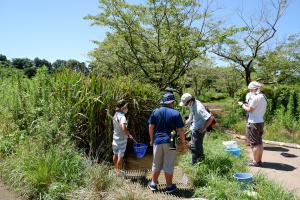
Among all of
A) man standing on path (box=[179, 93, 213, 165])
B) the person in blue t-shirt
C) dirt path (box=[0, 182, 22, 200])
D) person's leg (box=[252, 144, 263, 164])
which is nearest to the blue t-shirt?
the person in blue t-shirt

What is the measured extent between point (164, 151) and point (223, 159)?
4.79 feet

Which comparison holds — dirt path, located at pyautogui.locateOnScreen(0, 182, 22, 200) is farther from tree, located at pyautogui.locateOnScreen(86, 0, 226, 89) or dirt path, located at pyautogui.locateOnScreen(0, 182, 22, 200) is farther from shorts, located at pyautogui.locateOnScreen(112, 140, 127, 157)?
tree, located at pyautogui.locateOnScreen(86, 0, 226, 89)

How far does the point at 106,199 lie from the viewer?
4543 mm

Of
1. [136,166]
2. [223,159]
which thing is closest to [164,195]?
[223,159]

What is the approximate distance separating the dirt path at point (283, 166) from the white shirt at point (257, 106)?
1006mm

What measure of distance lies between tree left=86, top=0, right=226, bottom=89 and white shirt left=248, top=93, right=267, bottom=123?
6.79m

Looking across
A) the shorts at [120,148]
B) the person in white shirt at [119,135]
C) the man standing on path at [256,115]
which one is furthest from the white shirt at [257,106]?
the shorts at [120,148]

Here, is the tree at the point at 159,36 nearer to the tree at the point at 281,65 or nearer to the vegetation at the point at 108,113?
the vegetation at the point at 108,113

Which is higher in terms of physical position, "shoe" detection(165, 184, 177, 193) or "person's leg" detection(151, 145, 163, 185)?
"person's leg" detection(151, 145, 163, 185)

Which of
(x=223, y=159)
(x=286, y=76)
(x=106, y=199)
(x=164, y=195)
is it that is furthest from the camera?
(x=286, y=76)

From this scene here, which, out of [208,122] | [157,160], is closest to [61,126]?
[157,160]

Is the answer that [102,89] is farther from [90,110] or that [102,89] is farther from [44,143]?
[44,143]

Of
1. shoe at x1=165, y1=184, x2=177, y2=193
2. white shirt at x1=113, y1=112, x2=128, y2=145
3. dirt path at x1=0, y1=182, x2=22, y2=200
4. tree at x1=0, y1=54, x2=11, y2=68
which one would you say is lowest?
dirt path at x1=0, y1=182, x2=22, y2=200

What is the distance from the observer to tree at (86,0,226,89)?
1327 cm
